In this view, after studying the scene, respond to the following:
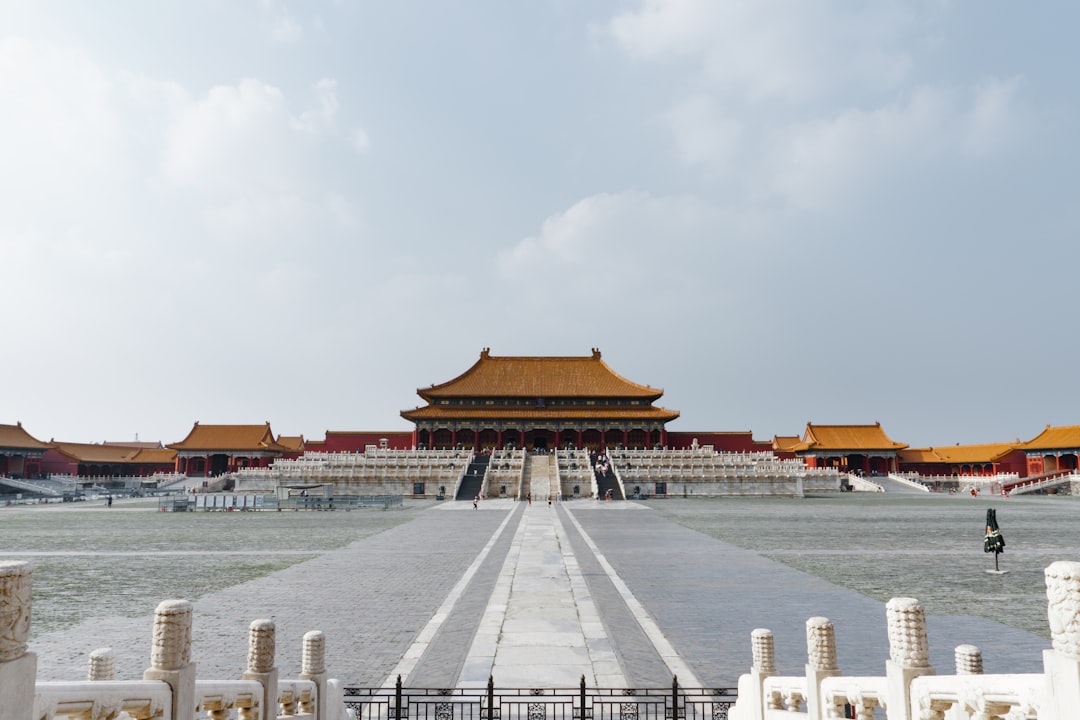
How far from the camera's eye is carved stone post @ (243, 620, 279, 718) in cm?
541

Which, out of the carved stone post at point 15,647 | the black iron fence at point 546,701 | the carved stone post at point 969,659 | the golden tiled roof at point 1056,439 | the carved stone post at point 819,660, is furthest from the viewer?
the golden tiled roof at point 1056,439

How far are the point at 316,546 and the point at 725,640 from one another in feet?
48.0

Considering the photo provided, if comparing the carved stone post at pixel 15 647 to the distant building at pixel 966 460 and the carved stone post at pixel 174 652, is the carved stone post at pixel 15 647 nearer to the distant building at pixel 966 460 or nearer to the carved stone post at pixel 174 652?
the carved stone post at pixel 174 652

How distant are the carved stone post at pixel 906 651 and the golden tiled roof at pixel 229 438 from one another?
74575 millimetres

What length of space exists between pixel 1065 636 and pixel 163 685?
5364mm

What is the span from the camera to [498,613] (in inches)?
420

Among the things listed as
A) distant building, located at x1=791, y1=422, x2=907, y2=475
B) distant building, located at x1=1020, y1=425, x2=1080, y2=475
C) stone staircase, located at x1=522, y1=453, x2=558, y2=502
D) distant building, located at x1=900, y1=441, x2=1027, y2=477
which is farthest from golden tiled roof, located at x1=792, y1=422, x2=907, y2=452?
stone staircase, located at x1=522, y1=453, x2=558, y2=502

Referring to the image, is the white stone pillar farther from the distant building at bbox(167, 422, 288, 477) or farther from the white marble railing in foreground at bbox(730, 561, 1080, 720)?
the distant building at bbox(167, 422, 288, 477)

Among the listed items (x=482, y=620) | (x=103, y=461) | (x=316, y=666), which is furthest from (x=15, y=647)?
(x=103, y=461)

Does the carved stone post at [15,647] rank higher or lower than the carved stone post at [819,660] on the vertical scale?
higher

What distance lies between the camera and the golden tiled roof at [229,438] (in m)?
70.8

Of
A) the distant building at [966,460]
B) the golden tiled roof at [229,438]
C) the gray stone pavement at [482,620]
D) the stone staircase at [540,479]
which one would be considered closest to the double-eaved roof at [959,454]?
the distant building at [966,460]

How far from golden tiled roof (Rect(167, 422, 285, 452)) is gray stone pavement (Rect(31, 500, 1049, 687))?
59681 millimetres

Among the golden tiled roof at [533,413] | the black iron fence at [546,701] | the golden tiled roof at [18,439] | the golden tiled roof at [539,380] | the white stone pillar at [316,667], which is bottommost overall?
the black iron fence at [546,701]
